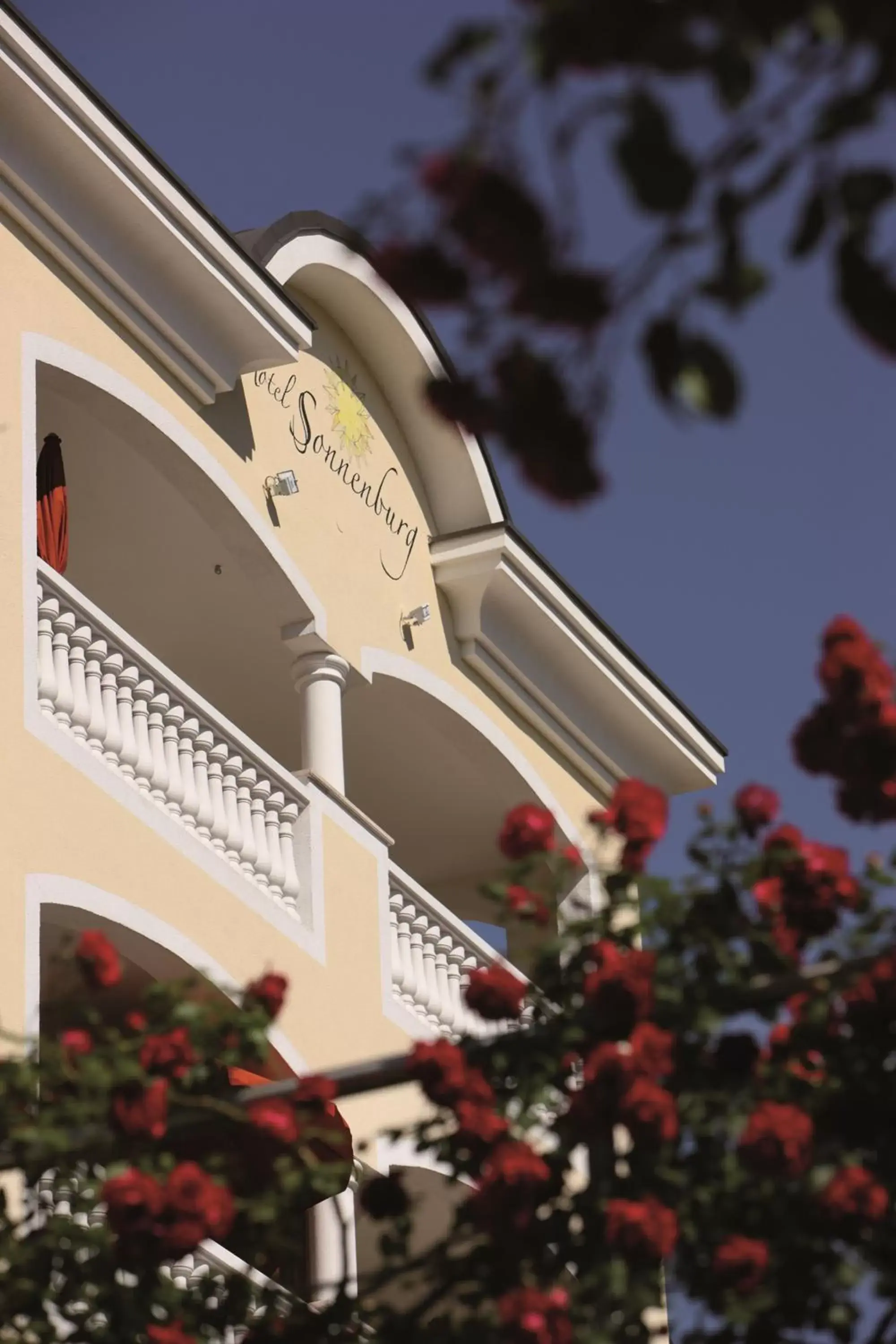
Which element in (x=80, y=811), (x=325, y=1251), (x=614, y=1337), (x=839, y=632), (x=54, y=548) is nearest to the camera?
(x=614, y=1337)

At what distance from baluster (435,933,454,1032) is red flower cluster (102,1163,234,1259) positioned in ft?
37.8

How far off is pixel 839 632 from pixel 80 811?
797 centimetres

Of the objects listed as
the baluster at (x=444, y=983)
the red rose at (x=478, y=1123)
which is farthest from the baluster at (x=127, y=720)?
the red rose at (x=478, y=1123)

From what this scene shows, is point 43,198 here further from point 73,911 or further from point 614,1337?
point 614,1337

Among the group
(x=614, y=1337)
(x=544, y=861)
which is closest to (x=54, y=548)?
(x=544, y=861)

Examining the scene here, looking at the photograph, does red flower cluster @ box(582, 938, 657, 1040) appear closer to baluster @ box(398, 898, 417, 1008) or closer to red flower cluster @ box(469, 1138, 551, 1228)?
red flower cluster @ box(469, 1138, 551, 1228)

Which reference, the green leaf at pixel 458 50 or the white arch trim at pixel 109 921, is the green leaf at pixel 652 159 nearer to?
the green leaf at pixel 458 50

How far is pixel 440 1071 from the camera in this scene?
6.93 m

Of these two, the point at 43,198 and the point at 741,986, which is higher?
the point at 43,198

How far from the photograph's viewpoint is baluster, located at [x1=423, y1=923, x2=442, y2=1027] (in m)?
18.3

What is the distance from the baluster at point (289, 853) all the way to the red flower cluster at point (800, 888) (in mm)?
9668

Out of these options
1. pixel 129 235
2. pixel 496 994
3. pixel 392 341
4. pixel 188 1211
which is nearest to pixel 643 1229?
pixel 496 994

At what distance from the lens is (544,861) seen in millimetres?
7410

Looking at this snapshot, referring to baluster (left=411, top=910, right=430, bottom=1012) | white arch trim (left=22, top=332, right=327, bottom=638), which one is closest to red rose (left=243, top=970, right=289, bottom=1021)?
white arch trim (left=22, top=332, right=327, bottom=638)
